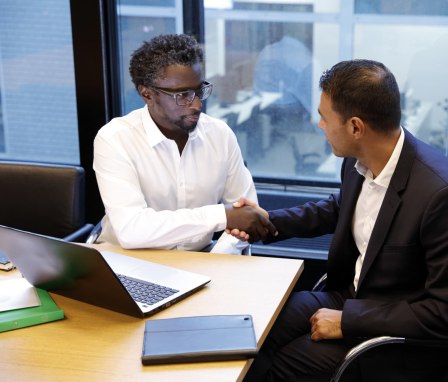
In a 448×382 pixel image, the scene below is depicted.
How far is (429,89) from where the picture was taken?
2.99m

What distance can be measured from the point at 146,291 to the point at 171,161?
82 cm

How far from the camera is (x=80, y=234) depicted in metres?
2.72

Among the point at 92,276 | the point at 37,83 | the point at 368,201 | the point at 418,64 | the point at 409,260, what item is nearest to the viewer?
the point at 92,276

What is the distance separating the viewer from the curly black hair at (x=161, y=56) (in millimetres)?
2520

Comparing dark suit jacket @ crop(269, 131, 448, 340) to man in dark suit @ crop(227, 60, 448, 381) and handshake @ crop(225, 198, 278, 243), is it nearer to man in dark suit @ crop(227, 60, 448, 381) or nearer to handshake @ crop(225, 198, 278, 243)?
man in dark suit @ crop(227, 60, 448, 381)

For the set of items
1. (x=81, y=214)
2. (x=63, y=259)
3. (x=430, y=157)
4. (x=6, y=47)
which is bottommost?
(x=81, y=214)

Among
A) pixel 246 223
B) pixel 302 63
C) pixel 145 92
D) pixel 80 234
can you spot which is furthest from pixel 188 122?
pixel 302 63

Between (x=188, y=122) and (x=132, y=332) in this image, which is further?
(x=188, y=122)

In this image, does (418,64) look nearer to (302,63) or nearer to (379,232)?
(302,63)

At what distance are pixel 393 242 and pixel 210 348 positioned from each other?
2.32 ft

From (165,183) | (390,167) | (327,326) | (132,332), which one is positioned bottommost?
(327,326)

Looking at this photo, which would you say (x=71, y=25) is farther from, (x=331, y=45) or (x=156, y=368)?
(x=156, y=368)

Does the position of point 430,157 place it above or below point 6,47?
below

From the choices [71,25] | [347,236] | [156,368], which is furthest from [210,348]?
[71,25]
